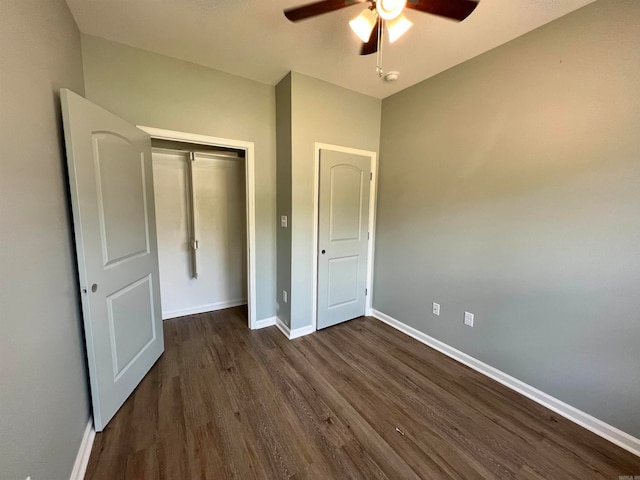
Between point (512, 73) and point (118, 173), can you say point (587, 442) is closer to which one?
point (512, 73)

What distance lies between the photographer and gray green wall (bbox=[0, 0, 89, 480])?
870 mm

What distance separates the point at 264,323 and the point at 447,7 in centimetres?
285

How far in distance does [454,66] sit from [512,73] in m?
0.49

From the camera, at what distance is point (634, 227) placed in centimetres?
140

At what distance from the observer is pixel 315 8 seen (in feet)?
4.02

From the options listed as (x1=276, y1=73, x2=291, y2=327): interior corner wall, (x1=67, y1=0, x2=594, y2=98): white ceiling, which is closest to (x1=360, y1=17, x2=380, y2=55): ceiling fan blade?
(x1=67, y1=0, x2=594, y2=98): white ceiling

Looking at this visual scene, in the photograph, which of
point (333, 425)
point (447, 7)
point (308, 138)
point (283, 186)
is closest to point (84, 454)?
point (333, 425)

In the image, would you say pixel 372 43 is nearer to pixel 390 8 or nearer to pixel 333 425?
pixel 390 8

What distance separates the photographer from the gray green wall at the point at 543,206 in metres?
1.44

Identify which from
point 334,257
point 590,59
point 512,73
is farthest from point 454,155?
point 334,257

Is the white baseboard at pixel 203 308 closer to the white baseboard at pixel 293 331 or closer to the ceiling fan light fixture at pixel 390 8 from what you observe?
the white baseboard at pixel 293 331

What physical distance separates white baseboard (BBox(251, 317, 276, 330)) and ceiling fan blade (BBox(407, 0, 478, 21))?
9.05ft

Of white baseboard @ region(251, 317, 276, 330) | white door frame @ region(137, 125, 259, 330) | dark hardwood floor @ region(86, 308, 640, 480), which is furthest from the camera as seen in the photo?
white baseboard @ region(251, 317, 276, 330)

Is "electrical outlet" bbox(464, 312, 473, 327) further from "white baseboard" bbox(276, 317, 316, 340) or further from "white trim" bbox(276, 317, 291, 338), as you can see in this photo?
"white trim" bbox(276, 317, 291, 338)
